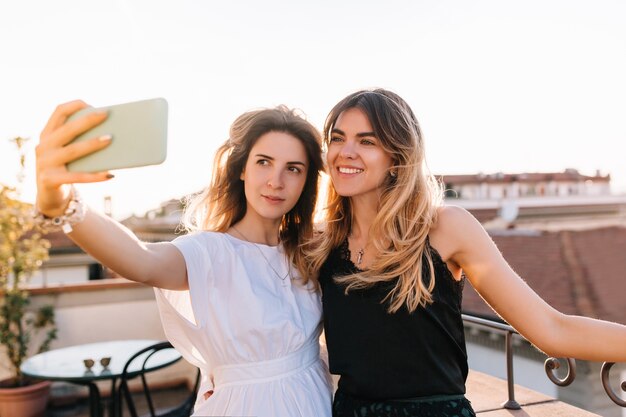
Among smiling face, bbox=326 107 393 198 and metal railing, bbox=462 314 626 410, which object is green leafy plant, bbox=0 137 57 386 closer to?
smiling face, bbox=326 107 393 198

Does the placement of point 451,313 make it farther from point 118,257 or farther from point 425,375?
point 118,257

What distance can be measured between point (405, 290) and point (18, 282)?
4.44m

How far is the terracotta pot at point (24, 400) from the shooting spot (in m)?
4.42

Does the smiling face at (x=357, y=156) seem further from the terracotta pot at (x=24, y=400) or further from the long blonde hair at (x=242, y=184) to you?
the terracotta pot at (x=24, y=400)

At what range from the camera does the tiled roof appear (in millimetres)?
12820

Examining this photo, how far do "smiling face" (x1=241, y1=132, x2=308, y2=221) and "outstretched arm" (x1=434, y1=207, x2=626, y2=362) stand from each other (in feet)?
1.78

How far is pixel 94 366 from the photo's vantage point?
3.43 m

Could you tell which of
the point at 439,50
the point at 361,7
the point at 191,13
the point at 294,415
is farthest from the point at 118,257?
the point at 439,50

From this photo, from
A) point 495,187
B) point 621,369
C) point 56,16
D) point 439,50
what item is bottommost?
point 621,369

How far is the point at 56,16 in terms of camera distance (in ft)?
12.8

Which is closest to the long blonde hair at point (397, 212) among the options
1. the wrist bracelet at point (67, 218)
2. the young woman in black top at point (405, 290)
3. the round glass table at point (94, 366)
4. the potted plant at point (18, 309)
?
the young woman in black top at point (405, 290)

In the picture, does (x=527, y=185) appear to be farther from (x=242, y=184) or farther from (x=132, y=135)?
(x=132, y=135)

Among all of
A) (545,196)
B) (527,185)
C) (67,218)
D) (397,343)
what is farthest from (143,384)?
(527,185)

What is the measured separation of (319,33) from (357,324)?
20.9 ft
